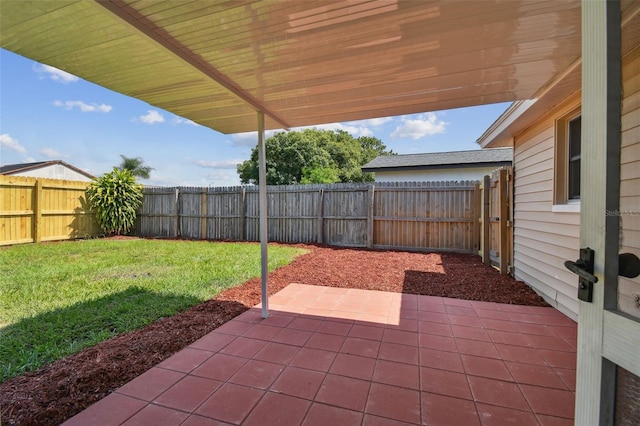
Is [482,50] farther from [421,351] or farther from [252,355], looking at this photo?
[252,355]

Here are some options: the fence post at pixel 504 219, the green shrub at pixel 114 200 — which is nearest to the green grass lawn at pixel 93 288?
the green shrub at pixel 114 200

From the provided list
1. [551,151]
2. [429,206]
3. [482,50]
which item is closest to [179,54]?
[482,50]

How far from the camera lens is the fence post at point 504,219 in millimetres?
4875

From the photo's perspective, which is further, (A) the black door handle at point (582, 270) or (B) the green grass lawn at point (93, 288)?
(B) the green grass lawn at point (93, 288)

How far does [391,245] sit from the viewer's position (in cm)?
769

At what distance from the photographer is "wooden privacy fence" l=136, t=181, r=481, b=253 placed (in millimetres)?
7137

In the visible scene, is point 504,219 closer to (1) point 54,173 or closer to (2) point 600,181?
(2) point 600,181

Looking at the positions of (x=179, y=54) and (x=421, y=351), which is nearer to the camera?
(x=179, y=54)

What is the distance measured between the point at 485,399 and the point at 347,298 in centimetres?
212

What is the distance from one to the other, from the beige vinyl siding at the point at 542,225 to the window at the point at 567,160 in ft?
0.25

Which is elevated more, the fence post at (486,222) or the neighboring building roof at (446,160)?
the neighboring building roof at (446,160)

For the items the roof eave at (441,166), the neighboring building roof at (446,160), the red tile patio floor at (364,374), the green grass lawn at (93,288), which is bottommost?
the red tile patio floor at (364,374)

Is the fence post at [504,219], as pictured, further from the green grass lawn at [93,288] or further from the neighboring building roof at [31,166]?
the neighboring building roof at [31,166]

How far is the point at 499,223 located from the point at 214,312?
4.73 metres
